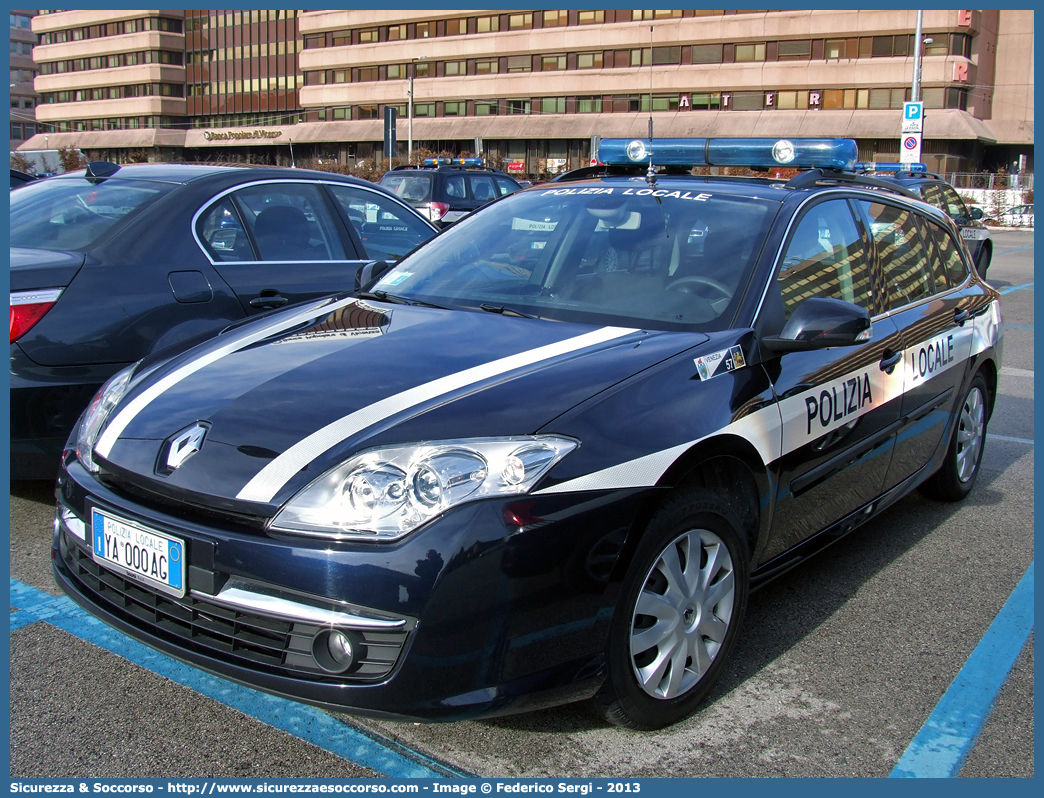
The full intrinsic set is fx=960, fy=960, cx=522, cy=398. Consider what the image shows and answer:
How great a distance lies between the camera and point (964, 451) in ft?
16.0

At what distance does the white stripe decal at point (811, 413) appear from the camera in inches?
99.0

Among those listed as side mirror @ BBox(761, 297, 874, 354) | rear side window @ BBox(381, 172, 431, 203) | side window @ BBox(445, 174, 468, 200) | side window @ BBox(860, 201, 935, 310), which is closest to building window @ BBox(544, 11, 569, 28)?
rear side window @ BBox(381, 172, 431, 203)

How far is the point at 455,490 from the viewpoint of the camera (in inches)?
90.7

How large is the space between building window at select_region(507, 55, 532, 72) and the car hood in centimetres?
6775

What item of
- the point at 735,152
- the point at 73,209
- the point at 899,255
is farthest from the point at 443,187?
the point at 899,255

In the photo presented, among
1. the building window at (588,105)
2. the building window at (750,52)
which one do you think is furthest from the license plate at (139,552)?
the building window at (588,105)

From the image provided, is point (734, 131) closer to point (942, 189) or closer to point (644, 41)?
point (644, 41)

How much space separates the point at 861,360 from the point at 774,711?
141cm

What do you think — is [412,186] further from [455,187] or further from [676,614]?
[676,614]

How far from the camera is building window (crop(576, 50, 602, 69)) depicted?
64500 millimetres

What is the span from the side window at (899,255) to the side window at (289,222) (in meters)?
2.87

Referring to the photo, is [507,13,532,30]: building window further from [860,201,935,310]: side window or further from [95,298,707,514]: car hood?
[95,298,707,514]: car hood

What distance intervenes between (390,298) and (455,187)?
12925mm

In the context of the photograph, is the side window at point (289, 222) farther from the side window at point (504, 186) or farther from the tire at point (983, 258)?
the side window at point (504, 186)
